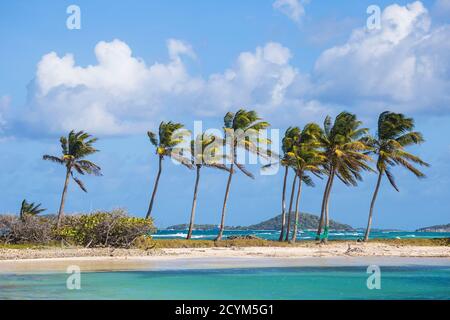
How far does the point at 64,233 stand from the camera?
4169 centimetres

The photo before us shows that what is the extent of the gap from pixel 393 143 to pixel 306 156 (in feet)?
23.3

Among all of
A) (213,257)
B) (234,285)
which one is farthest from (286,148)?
(234,285)

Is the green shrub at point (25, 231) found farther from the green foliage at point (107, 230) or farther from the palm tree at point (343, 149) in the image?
the palm tree at point (343, 149)

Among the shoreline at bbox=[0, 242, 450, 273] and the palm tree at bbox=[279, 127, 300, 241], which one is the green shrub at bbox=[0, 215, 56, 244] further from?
the palm tree at bbox=[279, 127, 300, 241]

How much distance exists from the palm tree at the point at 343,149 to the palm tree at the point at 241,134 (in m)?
4.77

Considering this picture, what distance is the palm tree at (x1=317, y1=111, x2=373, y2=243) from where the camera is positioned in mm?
51766

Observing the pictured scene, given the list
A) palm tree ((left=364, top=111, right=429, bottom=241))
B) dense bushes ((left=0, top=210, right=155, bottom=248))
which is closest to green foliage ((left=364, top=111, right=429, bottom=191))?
palm tree ((left=364, top=111, right=429, bottom=241))

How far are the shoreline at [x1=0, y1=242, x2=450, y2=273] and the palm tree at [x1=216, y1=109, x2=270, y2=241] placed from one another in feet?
Result: 27.2

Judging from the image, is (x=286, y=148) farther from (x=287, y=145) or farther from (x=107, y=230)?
(x=107, y=230)

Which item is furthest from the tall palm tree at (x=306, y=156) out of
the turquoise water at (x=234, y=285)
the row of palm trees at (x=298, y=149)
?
the turquoise water at (x=234, y=285)

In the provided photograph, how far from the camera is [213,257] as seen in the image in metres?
39.3

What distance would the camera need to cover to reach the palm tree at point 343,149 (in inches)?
2038
